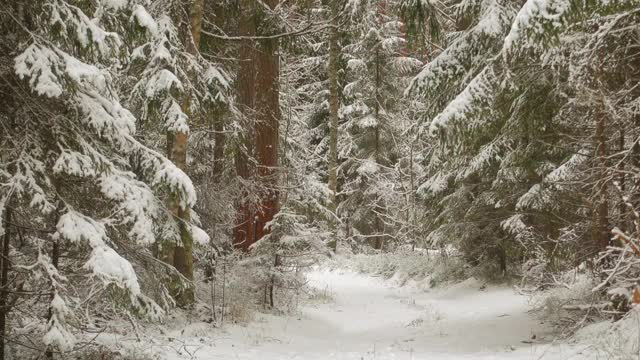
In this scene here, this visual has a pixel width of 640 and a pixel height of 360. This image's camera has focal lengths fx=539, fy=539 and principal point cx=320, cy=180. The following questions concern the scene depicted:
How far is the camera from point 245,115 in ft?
37.3

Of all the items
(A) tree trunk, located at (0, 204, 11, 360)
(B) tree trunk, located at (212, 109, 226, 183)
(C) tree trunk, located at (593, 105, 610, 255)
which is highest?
(B) tree trunk, located at (212, 109, 226, 183)

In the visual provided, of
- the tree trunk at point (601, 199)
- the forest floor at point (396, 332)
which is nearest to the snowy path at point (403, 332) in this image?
the forest floor at point (396, 332)

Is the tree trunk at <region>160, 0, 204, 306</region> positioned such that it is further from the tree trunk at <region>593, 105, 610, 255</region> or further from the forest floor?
the tree trunk at <region>593, 105, 610, 255</region>

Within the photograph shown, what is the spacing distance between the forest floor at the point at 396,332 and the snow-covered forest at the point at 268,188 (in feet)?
0.23

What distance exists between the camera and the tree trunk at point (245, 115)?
11.0m

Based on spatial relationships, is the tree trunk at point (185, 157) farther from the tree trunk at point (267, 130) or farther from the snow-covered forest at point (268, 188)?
the tree trunk at point (267, 130)

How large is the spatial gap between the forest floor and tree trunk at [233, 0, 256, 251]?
222 cm

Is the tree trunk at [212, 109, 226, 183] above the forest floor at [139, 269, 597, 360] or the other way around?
above

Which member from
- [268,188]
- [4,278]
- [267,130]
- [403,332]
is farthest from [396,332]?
[4,278]

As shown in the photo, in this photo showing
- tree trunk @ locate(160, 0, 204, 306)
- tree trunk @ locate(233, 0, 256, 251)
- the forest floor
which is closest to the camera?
the forest floor

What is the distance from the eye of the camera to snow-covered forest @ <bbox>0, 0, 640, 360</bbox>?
204 inches

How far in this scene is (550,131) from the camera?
9.73 meters

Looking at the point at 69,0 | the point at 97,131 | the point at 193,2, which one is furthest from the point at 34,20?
the point at 193,2

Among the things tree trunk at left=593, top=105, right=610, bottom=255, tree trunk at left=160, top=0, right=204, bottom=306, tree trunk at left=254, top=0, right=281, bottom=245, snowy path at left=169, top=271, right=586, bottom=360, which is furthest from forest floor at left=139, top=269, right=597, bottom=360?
tree trunk at left=254, top=0, right=281, bottom=245
